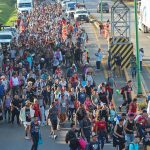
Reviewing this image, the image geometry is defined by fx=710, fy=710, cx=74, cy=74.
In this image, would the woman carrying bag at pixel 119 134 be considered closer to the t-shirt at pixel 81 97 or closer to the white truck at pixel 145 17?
the t-shirt at pixel 81 97

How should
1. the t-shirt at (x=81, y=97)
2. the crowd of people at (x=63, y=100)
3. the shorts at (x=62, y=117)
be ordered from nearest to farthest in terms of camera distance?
the crowd of people at (x=63, y=100), the shorts at (x=62, y=117), the t-shirt at (x=81, y=97)

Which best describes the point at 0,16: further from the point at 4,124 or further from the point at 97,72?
the point at 4,124

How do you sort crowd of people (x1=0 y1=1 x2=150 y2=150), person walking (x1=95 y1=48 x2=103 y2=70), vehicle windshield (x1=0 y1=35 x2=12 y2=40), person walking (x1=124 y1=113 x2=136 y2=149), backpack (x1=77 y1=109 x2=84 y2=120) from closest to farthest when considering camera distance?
person walking (x1=124 y1=113 x2=136 y2=149) → crowd of people (x1=0 y1=1 x2=150 y2=150) → backpack (x1=77 y1=109 x2=84 y2=120) → person walking (x1=95 y1=48 x2=103 y2=70) → vehicle windshield (x1=0 y1=35 x2=12 y2=40)

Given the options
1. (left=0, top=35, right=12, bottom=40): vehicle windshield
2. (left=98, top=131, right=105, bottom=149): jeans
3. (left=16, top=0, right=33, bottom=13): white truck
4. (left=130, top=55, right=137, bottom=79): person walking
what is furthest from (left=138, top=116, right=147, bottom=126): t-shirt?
(left=16, top=0, right=33, bottom=13): white truck

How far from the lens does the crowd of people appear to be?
2177 centimetres

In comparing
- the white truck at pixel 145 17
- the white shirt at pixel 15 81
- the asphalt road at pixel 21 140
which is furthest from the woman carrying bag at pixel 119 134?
the white truck at pixel 145 17

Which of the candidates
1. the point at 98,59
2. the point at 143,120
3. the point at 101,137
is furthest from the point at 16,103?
the point at 98,59

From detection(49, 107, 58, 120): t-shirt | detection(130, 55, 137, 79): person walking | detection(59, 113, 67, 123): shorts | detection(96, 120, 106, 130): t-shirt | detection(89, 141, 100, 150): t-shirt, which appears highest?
detection(89, 141, 100, 150): t-shirt

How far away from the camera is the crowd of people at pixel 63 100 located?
2177 centimetres

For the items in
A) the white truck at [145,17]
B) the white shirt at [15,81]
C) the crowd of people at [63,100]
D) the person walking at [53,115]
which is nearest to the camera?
the crowd of people at [63,100]

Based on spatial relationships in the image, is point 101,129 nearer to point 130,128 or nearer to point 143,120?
point 130,128

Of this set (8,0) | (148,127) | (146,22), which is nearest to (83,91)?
(148,127)

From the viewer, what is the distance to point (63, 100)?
26156mm

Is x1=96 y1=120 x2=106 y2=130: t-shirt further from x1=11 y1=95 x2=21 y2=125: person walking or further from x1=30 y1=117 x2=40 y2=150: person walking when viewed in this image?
x1=11 y1=95 x2=21 y2=125: person walking
